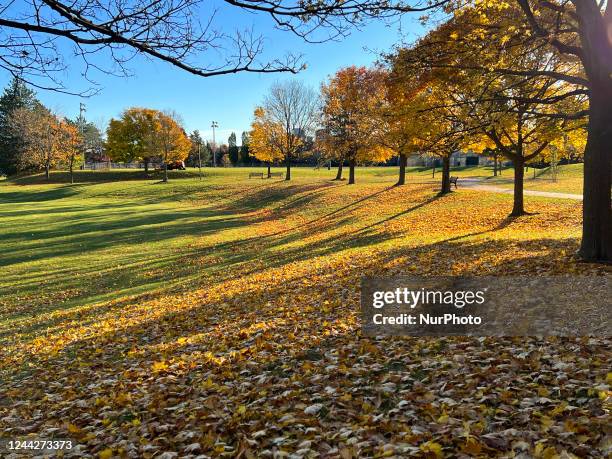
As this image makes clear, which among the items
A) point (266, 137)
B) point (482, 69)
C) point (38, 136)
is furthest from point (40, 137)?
point (482, 69)

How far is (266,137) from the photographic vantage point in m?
44.3

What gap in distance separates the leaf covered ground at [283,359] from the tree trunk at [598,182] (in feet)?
2.62

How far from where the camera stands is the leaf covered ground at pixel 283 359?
3.56m

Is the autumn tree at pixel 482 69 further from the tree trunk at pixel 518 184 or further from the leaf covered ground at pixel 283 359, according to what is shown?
the tree trunk at pixel 518 184

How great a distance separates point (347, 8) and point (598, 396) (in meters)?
4.52

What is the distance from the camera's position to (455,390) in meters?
4.13

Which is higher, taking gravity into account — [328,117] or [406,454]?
[328,117]

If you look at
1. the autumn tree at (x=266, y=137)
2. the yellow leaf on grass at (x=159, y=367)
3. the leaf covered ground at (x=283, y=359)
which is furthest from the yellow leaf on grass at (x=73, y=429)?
the autumn tree at (x=266, y=137)

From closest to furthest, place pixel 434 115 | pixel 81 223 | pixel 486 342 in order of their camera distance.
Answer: pixel 486 342, pixel 434 115, pixel 81 223

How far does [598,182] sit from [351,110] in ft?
88.1

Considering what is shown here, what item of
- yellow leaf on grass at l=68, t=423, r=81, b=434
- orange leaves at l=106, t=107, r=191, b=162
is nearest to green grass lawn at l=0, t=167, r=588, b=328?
yellow leaf on grass at l=68, t=423, r=81, b=434

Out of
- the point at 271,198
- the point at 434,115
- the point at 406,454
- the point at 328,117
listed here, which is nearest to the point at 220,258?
the point at 434,115

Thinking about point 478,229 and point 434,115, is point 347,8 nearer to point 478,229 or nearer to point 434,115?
point 434,115

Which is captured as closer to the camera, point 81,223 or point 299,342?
point 299,342
